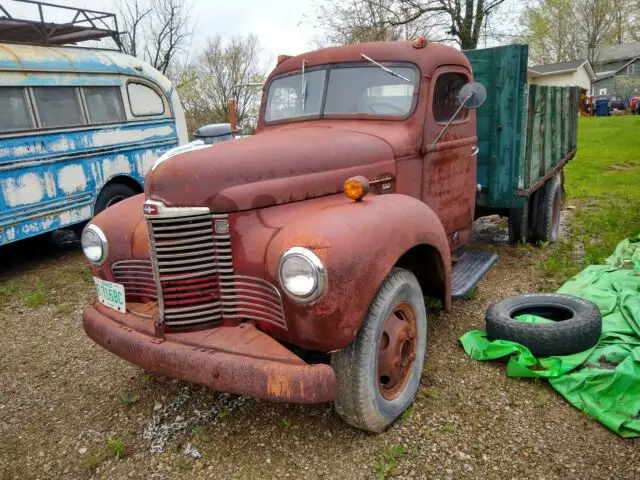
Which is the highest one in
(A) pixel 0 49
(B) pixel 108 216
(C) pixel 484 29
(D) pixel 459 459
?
(C) pixel 484 29

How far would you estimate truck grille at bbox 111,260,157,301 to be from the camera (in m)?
2.86

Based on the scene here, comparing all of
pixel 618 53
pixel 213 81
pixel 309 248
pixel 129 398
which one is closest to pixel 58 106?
pixel 129 398

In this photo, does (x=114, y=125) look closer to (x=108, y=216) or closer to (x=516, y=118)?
(x=108, y=216)

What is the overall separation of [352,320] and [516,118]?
332cm

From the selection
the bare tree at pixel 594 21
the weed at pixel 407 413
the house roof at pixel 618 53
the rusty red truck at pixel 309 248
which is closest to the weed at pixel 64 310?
the rusty red truck at pixel 309 248

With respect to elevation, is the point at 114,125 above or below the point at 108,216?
above

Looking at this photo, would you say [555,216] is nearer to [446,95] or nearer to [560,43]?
[446,95]

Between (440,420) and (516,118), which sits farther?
(516,118)

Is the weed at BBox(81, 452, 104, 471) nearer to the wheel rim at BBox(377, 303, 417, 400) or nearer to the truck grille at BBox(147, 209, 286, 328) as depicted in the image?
the truck grille at BBox(147, 209, 286, 328)

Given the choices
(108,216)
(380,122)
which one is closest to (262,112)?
(380,122)

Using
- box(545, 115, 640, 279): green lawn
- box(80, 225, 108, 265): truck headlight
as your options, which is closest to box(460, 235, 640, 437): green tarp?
box(545, 115, 640, 279): green lawn

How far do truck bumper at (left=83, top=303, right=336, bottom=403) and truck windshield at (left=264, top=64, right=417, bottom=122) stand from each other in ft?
6.20

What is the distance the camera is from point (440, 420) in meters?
2.77

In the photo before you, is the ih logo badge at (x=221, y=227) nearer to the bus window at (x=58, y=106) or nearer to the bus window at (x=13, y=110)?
the bus window at (x=13, y=110)
